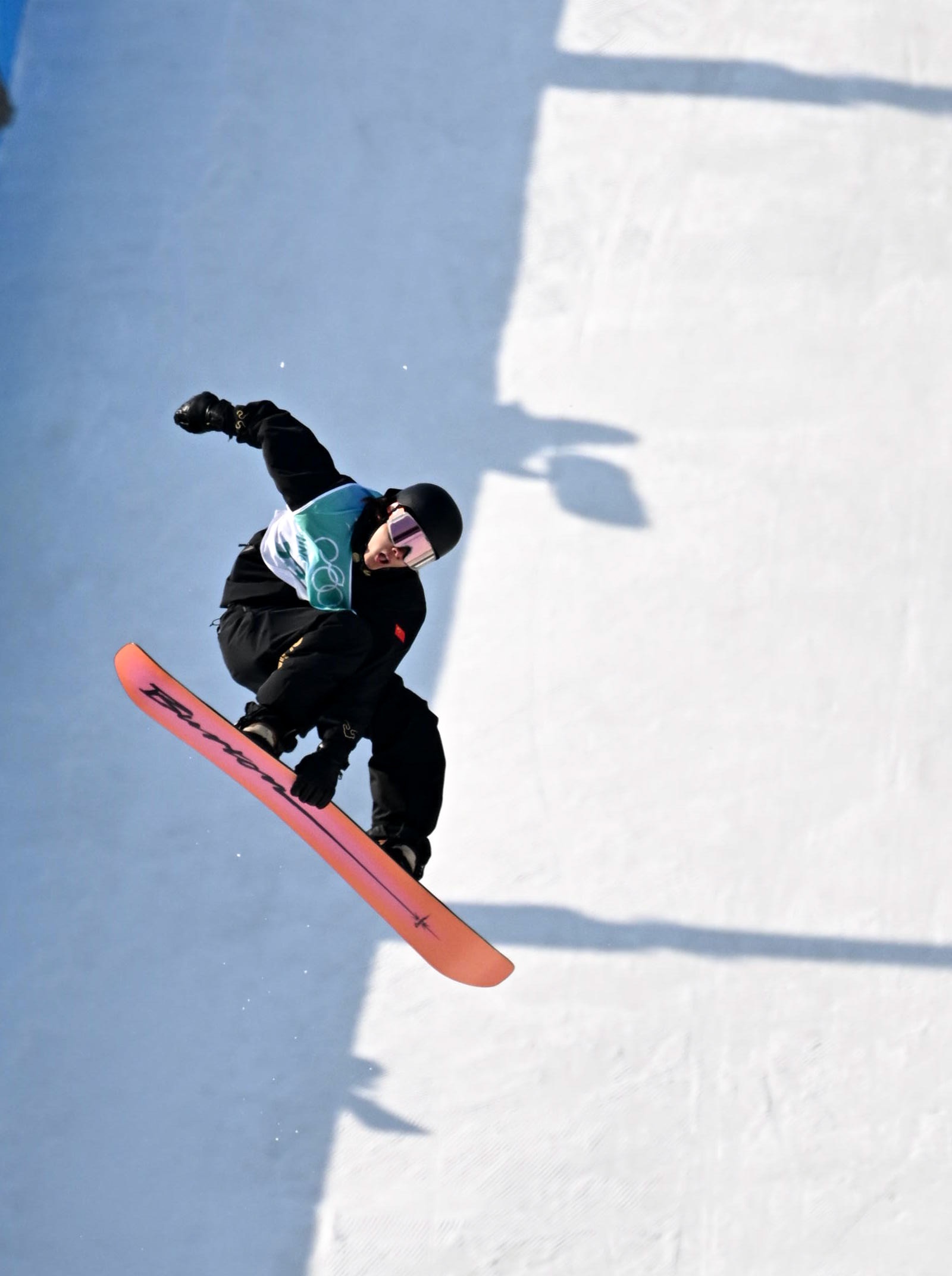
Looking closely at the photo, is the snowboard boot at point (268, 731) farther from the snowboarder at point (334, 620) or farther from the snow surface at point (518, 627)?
the snow surface at point (518, 627)

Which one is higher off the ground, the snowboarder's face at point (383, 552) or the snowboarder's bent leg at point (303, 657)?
the snowboarder's face at point (383, 552)

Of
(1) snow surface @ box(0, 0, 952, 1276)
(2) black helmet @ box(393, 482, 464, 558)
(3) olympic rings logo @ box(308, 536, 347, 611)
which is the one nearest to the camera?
(2) black helmet @ box(393, 482, 464, 558)

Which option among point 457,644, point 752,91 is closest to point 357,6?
point 752,91

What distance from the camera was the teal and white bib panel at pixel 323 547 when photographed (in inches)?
163

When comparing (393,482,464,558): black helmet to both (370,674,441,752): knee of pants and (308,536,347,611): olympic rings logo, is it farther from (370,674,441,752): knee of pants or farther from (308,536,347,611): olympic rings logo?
(370,674,441,752): knee of pants

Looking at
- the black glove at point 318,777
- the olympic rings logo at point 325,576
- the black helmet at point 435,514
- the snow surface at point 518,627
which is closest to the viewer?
the black glove at point 318,777

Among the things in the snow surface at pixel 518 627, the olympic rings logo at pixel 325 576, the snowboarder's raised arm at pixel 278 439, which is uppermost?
the snowboarder's raised arm at pixel 278 439

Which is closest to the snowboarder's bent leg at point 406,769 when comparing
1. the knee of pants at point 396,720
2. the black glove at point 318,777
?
the knee of pants at point 396,720

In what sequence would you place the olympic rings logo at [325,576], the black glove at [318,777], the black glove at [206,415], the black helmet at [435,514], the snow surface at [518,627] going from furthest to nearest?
the snow surface at [518,627]
the black glove at [206,415]
the olympic rings logo at [325,576]
the black helmet at [435,514]
the black glove at [318,777]

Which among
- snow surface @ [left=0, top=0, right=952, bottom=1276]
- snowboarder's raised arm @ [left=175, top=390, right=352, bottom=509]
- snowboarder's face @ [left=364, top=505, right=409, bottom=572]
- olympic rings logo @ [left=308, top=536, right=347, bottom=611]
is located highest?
snowboarder's raised arm @ [left=175, top=390, right=352, bottom=509]

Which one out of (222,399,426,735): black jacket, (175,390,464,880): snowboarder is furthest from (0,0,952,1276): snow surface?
(222,399,426,735): black jacket

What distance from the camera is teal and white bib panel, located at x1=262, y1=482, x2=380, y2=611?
4137 millimetres

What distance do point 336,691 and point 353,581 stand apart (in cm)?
28

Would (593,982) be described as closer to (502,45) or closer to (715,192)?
(715,192)
